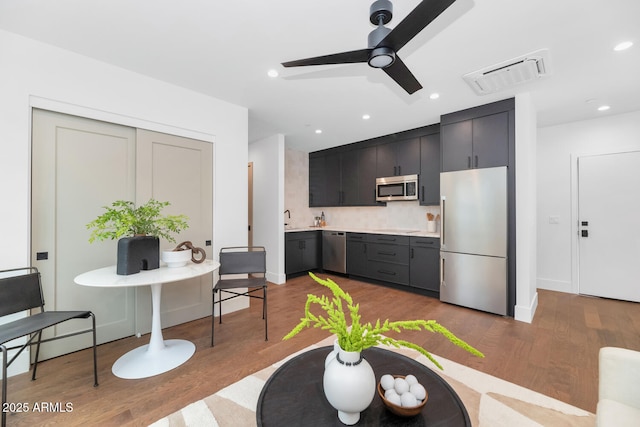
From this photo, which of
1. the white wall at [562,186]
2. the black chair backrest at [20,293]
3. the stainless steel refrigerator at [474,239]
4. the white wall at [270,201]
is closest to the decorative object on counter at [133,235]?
the black chair backrest at [20,293]

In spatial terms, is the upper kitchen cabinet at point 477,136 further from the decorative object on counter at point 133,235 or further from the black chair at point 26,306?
the black chair at point 26,306

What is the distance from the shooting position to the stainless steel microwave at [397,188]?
14.2 feet

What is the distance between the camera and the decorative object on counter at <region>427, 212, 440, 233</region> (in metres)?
4.31

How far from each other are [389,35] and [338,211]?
465 centimetres

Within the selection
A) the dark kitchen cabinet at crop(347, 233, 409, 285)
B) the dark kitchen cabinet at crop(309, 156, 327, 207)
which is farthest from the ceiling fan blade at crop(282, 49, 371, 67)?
the dark kitchen cabinet at crop(309, 156, 327, 207)

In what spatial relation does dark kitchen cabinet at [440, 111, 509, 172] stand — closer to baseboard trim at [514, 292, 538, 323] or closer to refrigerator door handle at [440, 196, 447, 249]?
refrigerator door handle at [440, 196, 447, 249]

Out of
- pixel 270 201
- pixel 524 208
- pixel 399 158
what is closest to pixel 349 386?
pixel 524 208

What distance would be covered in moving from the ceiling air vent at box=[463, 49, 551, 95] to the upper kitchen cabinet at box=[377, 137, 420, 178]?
4.83 ft

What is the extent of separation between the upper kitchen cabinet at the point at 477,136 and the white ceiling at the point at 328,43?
17 cm

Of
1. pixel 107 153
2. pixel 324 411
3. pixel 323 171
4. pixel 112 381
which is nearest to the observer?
pixel 324 411

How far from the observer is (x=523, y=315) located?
3029 mm

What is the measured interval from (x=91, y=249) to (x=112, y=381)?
3.86 feet

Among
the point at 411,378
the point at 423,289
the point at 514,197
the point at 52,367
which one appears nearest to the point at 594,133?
the point at 514,197

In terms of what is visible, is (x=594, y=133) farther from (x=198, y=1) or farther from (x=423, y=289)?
(x=198, y=1)
